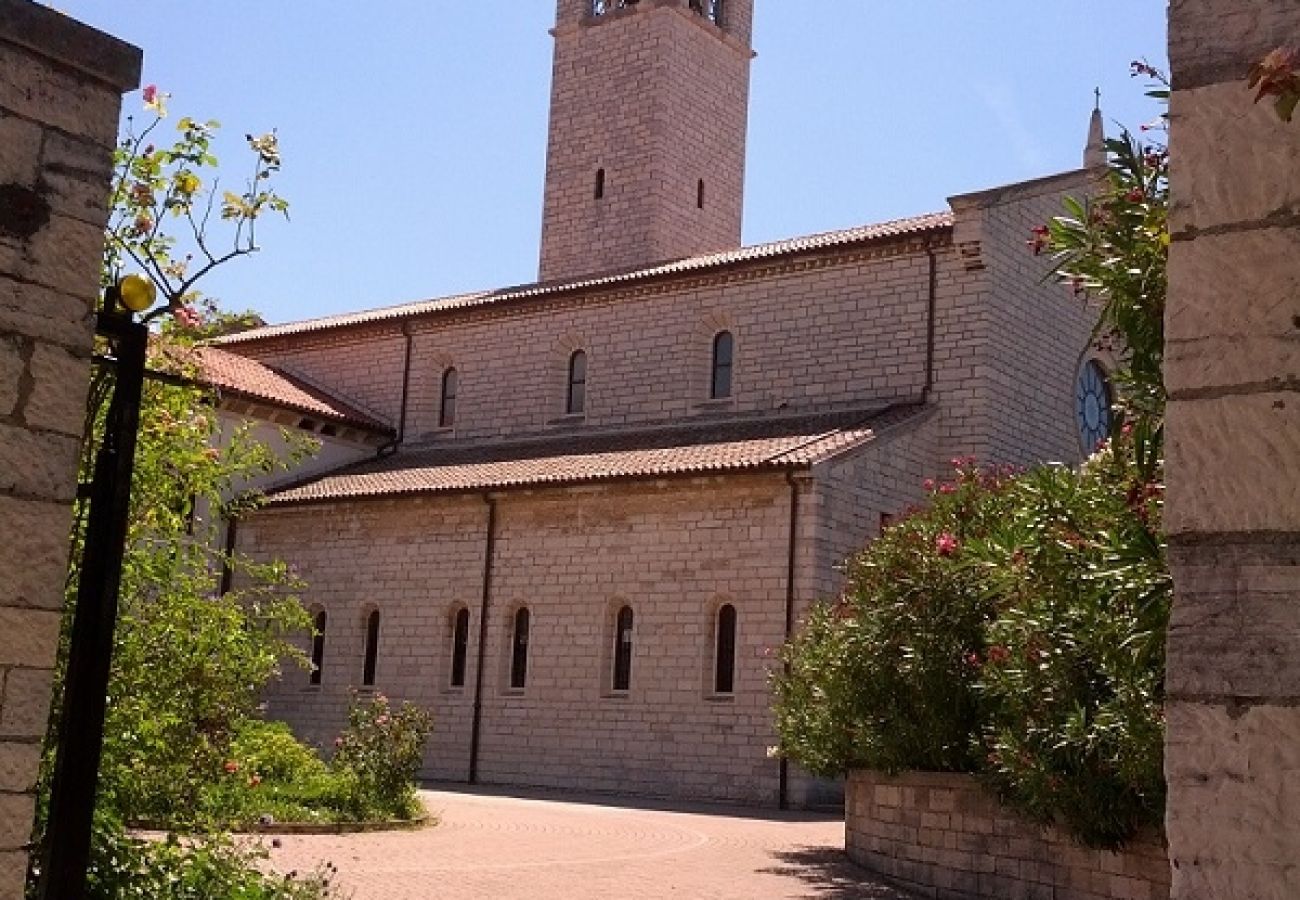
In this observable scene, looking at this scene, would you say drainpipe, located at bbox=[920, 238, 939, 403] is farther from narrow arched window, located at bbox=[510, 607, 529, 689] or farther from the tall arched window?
the tall arched window

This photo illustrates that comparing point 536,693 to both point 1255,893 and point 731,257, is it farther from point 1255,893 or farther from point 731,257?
point 1255,893

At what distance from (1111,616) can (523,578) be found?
59.8 ft

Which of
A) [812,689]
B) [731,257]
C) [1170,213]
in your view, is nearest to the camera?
[1170,213]

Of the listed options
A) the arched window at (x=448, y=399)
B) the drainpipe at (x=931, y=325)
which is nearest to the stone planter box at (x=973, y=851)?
the drainpipe at (x=931, y=325)

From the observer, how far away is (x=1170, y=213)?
3.42m

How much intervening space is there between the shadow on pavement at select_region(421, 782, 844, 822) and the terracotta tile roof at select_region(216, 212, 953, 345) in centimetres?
788

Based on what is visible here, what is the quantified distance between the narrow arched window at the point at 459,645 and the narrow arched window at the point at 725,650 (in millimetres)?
5054

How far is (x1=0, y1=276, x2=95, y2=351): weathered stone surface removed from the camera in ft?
14.9

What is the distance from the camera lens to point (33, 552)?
452cm

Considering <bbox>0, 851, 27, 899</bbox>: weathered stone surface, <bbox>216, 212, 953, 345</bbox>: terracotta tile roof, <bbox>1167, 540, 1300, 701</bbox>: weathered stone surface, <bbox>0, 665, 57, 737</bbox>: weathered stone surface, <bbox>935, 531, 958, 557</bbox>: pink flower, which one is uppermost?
<bbox>216, 212, 953, 345</bbox>: terracotta tile roof

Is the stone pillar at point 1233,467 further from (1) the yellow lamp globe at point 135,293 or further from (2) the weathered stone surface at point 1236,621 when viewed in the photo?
(1) the yellow lamp globe at point 135,293

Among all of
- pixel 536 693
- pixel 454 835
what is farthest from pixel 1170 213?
pixel 536 693

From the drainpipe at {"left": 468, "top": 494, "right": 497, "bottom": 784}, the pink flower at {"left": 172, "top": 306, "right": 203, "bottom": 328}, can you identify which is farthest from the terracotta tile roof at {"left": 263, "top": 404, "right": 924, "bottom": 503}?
the pink flower at {"left": 172, "top": 306, "right": 203, "bottom": 328}

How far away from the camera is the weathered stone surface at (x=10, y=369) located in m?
4.50
